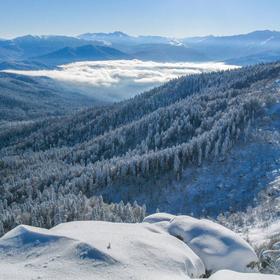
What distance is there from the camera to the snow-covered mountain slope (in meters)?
25.8

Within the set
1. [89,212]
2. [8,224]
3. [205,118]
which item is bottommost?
[8,224]

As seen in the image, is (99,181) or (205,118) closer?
(99,181)

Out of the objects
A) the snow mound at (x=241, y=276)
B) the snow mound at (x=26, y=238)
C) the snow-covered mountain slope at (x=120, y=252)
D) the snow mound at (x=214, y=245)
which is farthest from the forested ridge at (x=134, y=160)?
the snow mound at (x=241, y=276)

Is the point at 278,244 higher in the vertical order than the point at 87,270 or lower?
lower

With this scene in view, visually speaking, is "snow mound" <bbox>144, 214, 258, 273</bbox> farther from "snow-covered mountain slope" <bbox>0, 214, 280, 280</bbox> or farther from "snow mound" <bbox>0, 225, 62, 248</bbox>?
"snow mound" <bbox>0, 225, 62, 248</bbox>

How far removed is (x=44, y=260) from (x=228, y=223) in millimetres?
42366

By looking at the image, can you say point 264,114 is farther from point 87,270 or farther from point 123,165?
point 87,270

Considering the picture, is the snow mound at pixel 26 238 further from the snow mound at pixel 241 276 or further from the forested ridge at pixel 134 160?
the forested ridge at pixel 134 160

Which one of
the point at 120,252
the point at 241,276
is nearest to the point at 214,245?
the point at 241,276

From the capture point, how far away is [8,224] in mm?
86312

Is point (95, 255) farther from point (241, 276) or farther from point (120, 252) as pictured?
point (241, 276)

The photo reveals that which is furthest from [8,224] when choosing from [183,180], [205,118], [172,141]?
[205,118]

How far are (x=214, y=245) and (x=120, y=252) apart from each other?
31.4 ft

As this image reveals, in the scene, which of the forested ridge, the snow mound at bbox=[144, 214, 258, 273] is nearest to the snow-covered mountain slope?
the snow mound at bbox=[144, 214, 258, 273]
